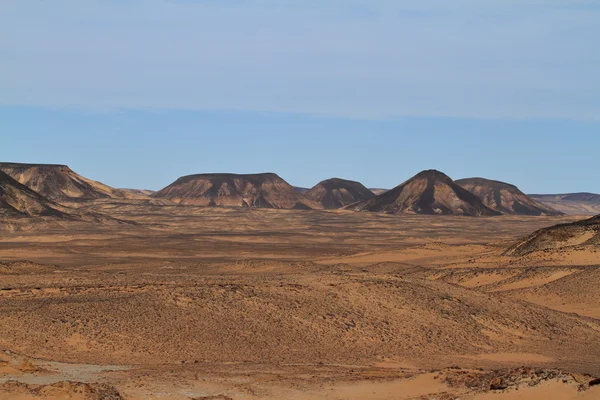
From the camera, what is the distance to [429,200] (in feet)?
596

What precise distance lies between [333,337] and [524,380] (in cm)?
884

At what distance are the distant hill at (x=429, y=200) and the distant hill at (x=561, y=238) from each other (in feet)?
393

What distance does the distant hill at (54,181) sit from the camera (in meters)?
176

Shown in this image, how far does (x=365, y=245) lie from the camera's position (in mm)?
88188

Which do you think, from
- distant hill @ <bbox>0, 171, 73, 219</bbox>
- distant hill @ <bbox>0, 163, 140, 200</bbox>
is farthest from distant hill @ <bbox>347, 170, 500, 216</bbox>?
distant hill @ <bbox>0, 171, 73, 219</bbox>

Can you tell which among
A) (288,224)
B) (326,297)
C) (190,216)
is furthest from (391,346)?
(190,216)

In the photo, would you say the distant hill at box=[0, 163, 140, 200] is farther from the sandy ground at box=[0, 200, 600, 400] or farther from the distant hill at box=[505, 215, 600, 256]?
the sandy ground at box=[0, 200, 600, 400]

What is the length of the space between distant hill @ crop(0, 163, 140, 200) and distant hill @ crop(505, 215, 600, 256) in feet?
426

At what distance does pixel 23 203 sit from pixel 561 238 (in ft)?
251

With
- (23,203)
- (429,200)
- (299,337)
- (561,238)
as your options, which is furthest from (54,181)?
(299,337)

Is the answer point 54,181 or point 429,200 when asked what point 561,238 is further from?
point 54,181

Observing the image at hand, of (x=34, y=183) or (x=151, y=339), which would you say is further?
(x=34, y=183)

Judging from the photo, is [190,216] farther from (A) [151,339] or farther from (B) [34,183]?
(A) [151,339]

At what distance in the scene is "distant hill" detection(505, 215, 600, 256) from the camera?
2060 inches
